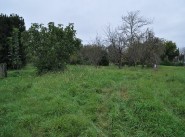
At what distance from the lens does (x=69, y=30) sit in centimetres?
1603

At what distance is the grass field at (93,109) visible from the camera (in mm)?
6559

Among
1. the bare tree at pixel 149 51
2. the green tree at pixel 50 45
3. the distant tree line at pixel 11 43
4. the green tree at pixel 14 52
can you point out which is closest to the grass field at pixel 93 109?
the green tree at pixel 50 45

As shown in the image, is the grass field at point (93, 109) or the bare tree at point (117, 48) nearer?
the grass field at point (93, 109)

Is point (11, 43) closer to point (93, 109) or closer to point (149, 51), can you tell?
point (149, 51)

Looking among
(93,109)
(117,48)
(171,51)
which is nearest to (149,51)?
(117,48)

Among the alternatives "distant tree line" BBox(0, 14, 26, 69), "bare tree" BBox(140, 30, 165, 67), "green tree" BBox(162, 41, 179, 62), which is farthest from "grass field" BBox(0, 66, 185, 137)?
"green tree" BBox(162, 41, 179, 62)

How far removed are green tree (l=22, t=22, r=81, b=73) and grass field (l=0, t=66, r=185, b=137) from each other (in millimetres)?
4497

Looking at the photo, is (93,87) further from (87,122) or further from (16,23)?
(16,23)

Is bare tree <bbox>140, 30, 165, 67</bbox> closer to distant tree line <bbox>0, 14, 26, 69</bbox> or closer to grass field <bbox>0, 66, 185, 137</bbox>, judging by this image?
distant tree line <bbox>0, 14, 26, 69</bbox>

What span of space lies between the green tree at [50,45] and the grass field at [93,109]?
450cm

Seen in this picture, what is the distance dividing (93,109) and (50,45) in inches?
314

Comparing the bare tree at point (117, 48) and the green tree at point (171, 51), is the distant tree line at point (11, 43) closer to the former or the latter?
the bare tree at point (117, 48)

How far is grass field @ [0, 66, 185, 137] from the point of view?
6559mm

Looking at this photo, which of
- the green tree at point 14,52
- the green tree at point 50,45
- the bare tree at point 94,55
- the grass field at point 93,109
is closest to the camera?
the grass field at point 93,109
